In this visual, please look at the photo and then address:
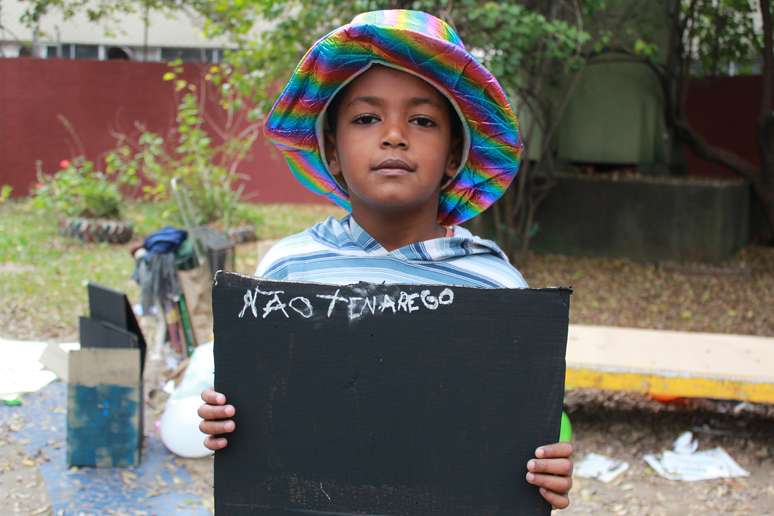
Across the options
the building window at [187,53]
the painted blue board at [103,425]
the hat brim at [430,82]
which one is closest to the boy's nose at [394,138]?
the hat brim at [430,82]

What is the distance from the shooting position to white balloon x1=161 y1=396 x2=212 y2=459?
4.05 m

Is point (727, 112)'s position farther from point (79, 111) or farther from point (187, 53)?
point (187, 53)

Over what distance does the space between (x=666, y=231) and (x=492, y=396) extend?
26.7ft

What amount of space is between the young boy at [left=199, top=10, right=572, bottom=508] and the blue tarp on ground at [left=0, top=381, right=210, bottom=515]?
2198mm

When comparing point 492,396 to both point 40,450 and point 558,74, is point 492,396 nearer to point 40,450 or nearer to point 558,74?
point 40,450

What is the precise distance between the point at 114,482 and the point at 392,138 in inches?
109

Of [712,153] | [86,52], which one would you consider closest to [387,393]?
[712,153]

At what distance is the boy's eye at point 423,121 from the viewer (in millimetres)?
1834

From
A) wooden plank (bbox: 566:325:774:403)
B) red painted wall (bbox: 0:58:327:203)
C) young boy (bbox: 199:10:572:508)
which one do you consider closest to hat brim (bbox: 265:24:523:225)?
young boy (bbox: 199:10:572:508)

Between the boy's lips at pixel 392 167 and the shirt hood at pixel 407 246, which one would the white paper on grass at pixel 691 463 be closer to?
the shirt hood at pixel 407 246

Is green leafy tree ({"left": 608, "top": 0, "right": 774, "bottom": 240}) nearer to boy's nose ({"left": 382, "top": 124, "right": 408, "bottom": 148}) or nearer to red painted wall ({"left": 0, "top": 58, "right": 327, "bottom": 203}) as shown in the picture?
red painted wall ({"left": 0, "top": 58, "right": 327, "bottom": 203})

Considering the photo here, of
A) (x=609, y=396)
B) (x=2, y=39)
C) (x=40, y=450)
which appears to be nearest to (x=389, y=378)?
(x=40, y=450)

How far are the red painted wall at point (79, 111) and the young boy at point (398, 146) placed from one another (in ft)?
35.8

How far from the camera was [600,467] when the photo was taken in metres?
4.29
